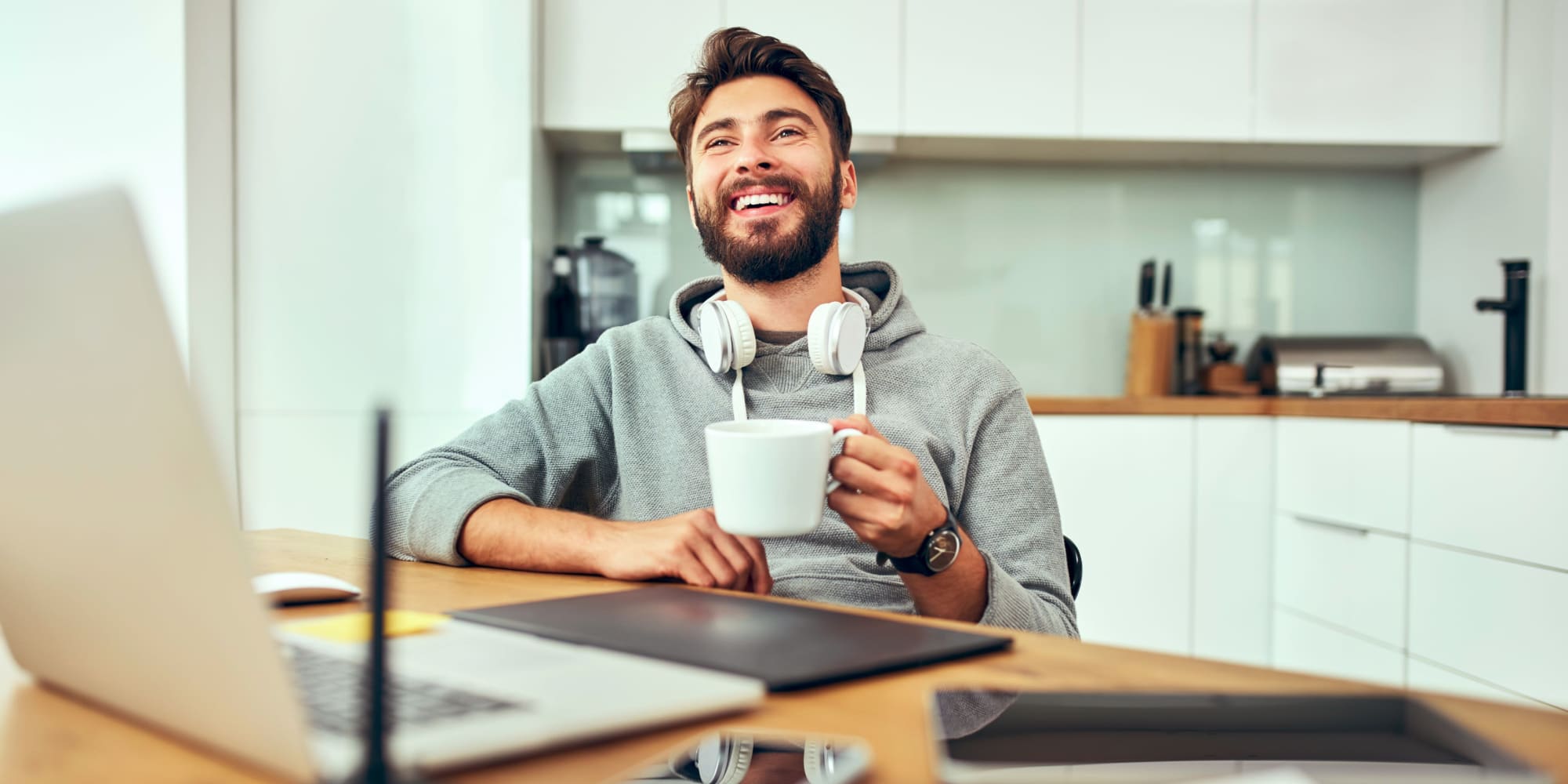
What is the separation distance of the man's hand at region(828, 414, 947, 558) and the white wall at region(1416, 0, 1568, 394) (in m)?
2.68

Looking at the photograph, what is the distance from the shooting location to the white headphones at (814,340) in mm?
1277

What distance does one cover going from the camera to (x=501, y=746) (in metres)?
0.42

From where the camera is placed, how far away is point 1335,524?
8.59 ft

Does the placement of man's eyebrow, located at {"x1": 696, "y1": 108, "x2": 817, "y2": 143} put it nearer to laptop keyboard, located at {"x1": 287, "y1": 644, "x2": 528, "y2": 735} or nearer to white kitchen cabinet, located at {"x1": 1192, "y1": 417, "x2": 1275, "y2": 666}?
laptop keyboard, located at {"x1": 287, "y1": 644, "x2": 528, "y2": 735}

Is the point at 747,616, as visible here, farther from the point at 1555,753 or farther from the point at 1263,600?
Answer: the point at 1263,600

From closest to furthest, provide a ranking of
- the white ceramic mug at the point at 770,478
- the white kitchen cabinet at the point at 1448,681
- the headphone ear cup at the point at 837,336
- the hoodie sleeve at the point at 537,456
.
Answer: the white ceramic mug at the point at 770,478 → the hoodie sleeve at the point at 537,456 → the headphone ear cup at the point at 837,336 → the white kitchen cabinet at the point at 1448,681

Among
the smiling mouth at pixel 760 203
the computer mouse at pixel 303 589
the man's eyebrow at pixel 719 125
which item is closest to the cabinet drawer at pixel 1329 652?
the smiling mouth at pixel 760 203

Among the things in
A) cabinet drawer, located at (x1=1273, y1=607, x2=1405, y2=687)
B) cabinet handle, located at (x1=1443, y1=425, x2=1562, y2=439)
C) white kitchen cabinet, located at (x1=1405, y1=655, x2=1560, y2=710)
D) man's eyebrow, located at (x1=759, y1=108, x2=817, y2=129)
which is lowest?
cabinet drawer, located at (x1=1273, y1=607, x2=1405, y2=687)

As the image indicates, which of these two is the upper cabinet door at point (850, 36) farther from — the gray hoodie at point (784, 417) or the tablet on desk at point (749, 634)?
the tablet on desk at point (749, 634)

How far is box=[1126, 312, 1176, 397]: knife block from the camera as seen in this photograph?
10.3ft

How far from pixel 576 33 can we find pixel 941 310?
1.33m

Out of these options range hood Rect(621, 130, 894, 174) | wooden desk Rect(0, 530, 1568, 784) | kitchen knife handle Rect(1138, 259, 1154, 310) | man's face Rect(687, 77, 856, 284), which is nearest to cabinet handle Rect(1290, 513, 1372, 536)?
kitchen knife handle Rect(1138, 259, 1154, 310)

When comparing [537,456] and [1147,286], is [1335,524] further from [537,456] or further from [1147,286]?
[537,456]

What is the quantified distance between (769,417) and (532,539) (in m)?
0.44
